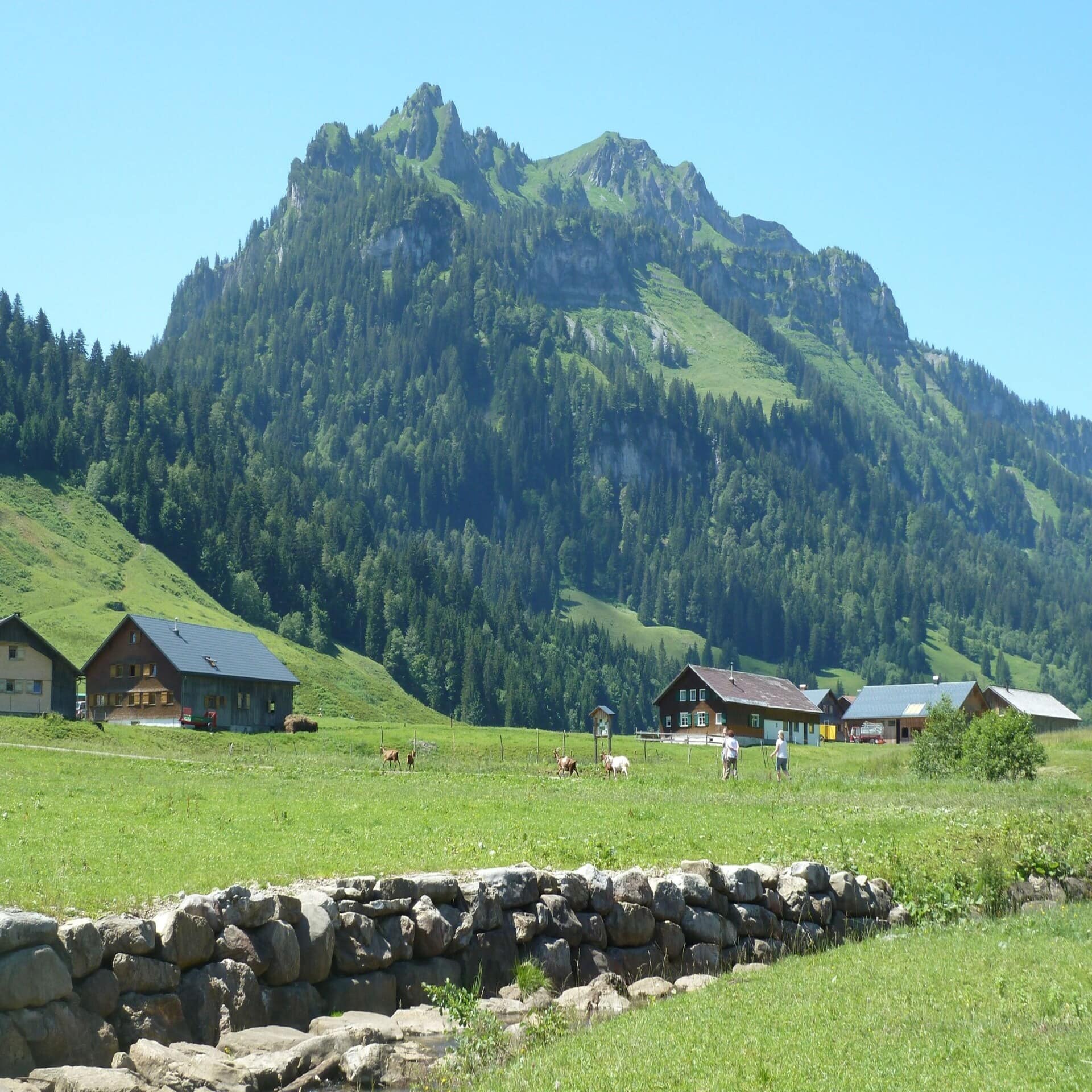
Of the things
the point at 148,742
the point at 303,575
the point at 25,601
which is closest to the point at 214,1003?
the point at 148,742

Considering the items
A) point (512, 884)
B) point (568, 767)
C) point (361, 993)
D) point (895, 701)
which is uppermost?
point (895, 701)

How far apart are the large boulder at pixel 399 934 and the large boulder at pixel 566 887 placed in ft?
7.93

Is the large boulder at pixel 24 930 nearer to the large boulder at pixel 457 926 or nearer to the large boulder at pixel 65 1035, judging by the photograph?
the large boulder at pixel 65 1035

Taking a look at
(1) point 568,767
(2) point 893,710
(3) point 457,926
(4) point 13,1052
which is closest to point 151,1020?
(4) point 13,1052

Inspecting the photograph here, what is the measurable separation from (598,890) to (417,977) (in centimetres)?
326

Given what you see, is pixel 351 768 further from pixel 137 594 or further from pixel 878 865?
pixel 137 594

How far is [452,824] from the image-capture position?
2630 cm

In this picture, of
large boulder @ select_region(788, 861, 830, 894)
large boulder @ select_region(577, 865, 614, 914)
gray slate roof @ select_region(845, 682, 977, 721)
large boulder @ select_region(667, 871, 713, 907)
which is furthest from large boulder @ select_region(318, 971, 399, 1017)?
gray slate roof @ select_region(845, 682, 977, 721)

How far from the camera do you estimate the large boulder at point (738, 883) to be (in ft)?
68.2

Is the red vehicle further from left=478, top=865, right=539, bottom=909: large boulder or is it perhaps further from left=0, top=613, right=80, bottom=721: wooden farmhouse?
left=478, top=865, right=539, bottom=909: large boulder

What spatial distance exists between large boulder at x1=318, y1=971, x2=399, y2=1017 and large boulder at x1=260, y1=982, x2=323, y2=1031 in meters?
0.22

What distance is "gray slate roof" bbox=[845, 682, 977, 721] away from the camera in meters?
155

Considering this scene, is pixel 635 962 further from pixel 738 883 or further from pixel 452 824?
pixel 452 824

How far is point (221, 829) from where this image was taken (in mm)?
22891
